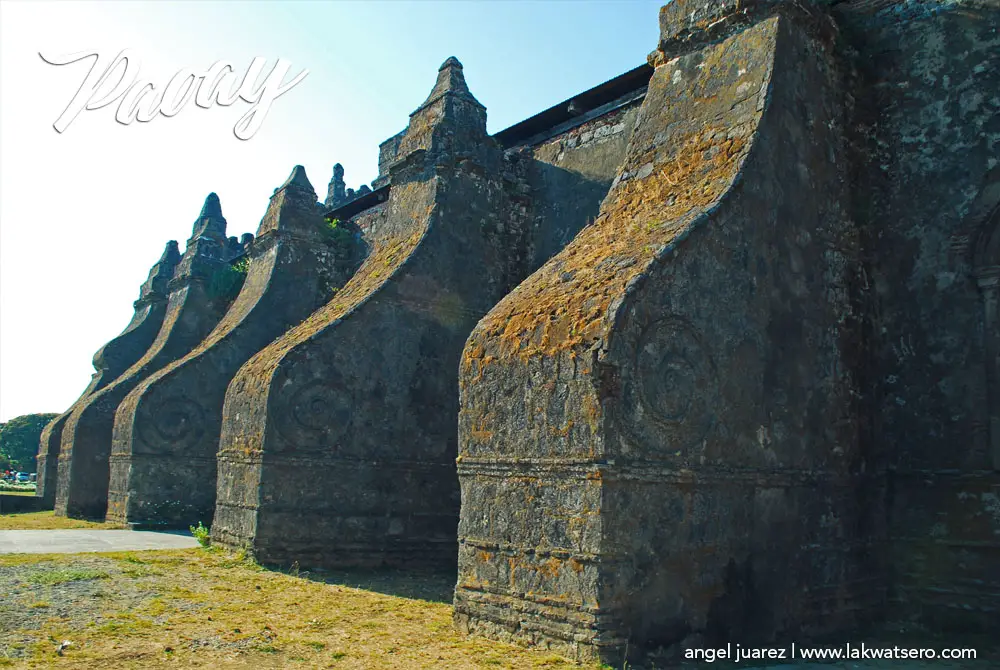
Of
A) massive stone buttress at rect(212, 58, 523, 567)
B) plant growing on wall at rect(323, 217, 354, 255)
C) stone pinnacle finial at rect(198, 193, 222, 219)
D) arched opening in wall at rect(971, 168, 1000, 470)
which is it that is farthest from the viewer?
stone pinnacle finial at rect(198, 193, 222, 219)

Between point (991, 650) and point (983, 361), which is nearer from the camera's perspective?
point (991, 650)

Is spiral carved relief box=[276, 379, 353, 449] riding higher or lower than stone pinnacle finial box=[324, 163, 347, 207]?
lower

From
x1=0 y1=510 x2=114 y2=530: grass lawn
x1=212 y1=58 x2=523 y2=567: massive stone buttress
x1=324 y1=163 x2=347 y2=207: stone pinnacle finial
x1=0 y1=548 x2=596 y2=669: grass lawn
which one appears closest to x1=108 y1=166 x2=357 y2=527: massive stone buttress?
x1=0 y1=510 x2=114 y2=530: grass lawn

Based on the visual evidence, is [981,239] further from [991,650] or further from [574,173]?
[574,173]

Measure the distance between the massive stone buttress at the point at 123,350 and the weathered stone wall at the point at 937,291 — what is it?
14.8m

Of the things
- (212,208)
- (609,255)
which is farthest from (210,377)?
(609,255)

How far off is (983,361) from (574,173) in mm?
4960

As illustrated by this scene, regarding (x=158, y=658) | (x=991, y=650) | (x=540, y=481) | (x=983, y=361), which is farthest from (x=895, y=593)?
(x=158, y=658)

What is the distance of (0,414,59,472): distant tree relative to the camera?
125 feet

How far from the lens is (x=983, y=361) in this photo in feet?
19.9

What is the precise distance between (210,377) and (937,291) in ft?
31.8

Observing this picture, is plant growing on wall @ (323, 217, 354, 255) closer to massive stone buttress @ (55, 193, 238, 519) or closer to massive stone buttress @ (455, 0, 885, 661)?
massive stone buttress @ (55, 193, 238, 519)

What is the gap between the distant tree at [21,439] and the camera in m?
38.0

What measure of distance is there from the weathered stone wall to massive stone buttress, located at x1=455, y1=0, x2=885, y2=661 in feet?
0.92
